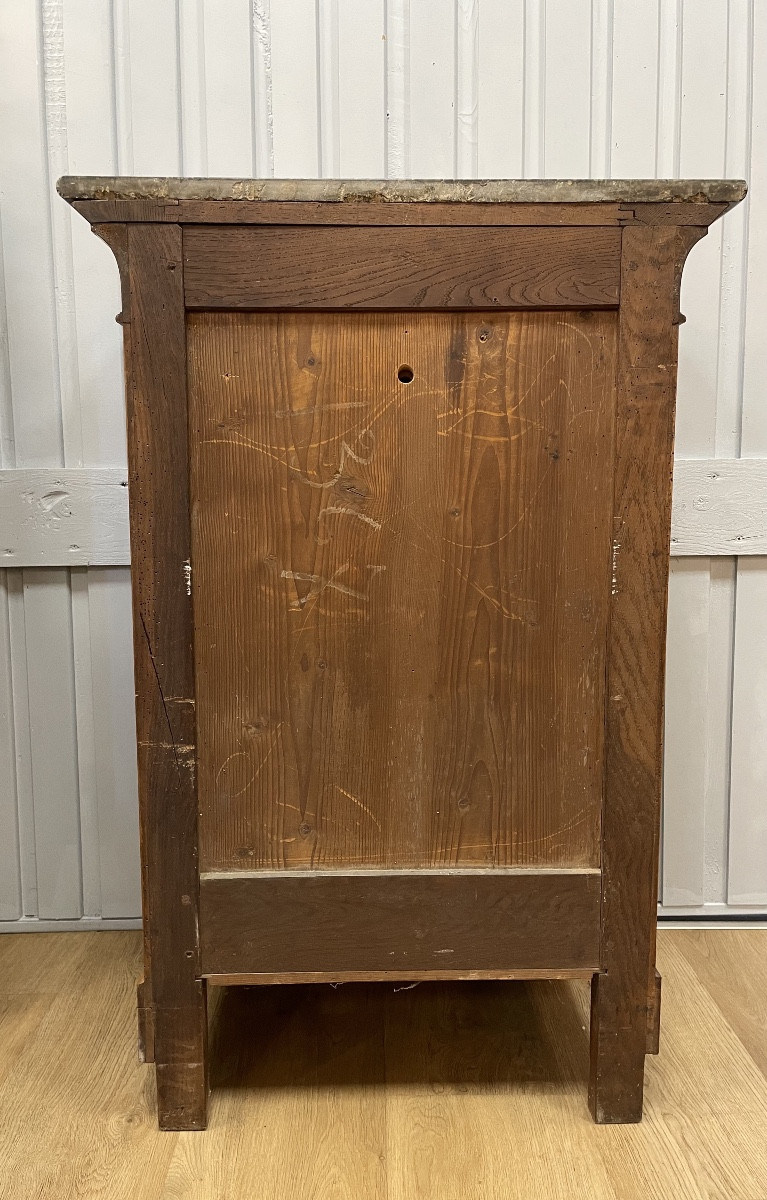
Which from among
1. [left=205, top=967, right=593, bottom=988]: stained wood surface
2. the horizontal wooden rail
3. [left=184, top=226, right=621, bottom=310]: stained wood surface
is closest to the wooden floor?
[left=205, top=967, right=593, bottom=988]: stained wood surface

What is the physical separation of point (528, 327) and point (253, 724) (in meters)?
0.61

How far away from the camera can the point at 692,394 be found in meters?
1.67

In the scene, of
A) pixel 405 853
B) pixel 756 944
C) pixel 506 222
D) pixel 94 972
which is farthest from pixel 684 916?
pixel 506 222

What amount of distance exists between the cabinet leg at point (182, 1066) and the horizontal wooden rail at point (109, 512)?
82cm

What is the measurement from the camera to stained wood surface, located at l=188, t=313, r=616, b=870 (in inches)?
43.8

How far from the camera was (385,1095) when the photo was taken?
127 cm

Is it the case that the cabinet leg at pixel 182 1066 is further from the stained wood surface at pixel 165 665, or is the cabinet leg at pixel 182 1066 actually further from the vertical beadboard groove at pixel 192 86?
the vertical beadboard groove at pixel 192 86

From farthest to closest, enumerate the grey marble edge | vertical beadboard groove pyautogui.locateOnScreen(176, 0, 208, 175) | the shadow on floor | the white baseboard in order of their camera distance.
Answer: the white baseboard
vertical beadboard groove pyautogui.locateOnScreen(176, 0, 208, 175)
the shadow on floor
the grey marble edge

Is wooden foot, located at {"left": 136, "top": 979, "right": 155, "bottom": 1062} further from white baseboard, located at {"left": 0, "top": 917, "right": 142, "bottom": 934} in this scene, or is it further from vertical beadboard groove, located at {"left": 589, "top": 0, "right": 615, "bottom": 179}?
vertical beadboard groove, located at {"left": 589, "top": 0, "right": 615, "bottom": 179}

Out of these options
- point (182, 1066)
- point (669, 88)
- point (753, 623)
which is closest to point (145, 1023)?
point (182, 1066)

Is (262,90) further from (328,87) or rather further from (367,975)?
(367,975)

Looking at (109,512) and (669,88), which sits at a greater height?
(669,88)

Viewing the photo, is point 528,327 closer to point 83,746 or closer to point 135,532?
point 135,532

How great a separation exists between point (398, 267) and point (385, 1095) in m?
1.13
